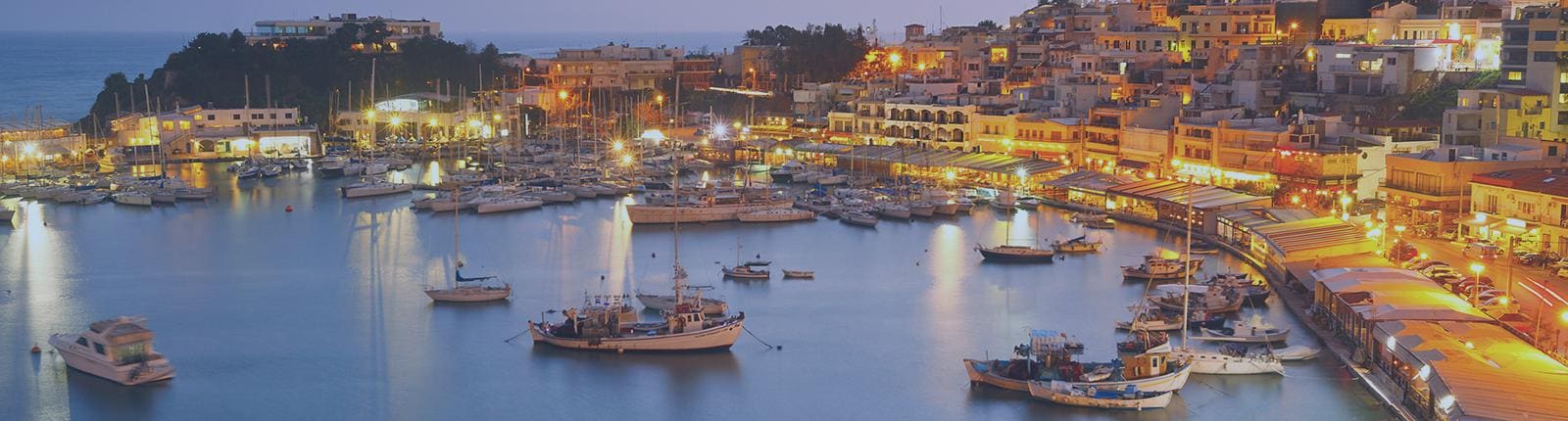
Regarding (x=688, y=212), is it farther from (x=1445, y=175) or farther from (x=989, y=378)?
(x=989, y=378)

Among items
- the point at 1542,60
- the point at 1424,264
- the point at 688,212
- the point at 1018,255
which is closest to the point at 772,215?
the point at 688,212

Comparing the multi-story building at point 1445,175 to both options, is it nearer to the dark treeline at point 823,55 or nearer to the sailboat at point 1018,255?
the sailboat at point 1018,255

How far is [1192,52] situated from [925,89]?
4534mm

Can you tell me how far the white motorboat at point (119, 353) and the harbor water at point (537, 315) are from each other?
139 millimetres

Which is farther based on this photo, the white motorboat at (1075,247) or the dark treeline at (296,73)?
the dark treeline at (296,73)

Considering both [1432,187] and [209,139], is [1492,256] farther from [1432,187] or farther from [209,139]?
[209,139]

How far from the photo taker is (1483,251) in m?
16.2

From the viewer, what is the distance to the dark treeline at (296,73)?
33938 mm

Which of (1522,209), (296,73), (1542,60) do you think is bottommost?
(1522,209)

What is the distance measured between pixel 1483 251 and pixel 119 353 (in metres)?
12.1

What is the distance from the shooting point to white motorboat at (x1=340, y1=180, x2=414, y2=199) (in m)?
24.3

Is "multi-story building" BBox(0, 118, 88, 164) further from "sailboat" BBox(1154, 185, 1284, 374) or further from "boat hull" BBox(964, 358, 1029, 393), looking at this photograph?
"sailboat" BBox(1154, 185, 1284, 374)

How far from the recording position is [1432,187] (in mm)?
18078

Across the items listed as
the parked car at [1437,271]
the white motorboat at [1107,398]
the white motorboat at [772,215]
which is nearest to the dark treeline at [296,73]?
the white motorboat at [772,215]
